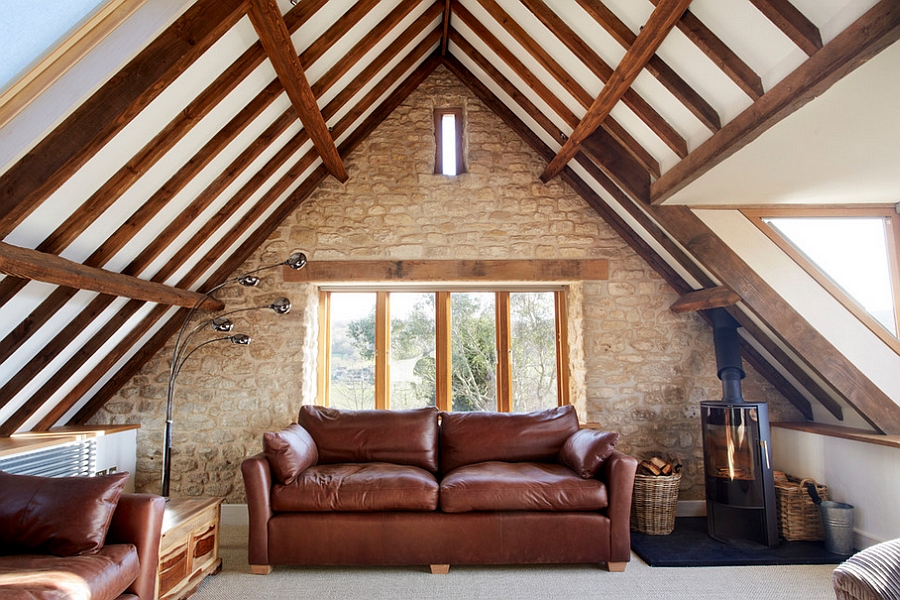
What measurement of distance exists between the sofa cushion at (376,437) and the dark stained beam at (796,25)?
319 centimetres

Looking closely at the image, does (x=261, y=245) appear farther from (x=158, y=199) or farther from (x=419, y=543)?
(x=419, y=543)

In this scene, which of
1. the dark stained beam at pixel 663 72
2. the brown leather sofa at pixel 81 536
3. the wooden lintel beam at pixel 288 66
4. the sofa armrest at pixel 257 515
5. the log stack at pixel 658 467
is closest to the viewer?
the brown leather sofa at pixel 81 536

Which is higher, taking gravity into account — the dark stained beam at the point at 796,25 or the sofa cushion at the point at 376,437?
the dark stained beam at the point at 796,25

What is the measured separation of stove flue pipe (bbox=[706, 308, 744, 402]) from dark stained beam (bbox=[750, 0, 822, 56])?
8.07 ft

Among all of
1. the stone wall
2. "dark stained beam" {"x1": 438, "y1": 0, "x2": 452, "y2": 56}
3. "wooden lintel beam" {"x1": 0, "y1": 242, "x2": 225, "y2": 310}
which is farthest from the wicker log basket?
"dark stained beam" {"x1": 438, "y1": 0, "x2": 452, "y2": 56}

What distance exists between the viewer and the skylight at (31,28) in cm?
174

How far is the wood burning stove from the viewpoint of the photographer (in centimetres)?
369

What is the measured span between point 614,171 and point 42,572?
3831 mm

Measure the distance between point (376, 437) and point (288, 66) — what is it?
2596 millimetres

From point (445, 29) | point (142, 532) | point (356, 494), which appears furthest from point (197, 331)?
point (445, 29)

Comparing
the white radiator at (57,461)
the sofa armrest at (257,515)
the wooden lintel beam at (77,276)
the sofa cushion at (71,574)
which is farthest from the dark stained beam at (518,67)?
the white radiator at (57,461)

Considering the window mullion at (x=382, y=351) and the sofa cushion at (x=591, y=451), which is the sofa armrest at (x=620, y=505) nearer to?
the sofa cushion at (x=591, y=451)

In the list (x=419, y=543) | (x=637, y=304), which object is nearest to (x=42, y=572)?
(x=419, y=543)

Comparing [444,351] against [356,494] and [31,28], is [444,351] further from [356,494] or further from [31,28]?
[31,28]
